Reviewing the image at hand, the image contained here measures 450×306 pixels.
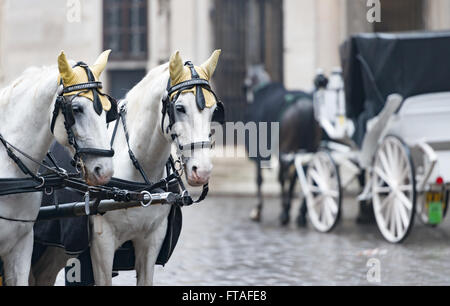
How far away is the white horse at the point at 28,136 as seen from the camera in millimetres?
4250

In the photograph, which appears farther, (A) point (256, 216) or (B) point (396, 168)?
(A) point (256, 216)

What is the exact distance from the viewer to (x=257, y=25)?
19.5 metres

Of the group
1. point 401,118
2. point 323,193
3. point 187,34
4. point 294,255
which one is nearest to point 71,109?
point 294,255

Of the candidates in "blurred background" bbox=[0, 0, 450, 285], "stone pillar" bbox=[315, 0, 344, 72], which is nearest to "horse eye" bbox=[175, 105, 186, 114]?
"blurred background" bbox=[0, 0, 450, 285]

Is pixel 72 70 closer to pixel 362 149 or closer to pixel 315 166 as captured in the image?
pixel 362 149

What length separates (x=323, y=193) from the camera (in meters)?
11.0

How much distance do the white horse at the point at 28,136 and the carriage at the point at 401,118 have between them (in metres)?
5.39

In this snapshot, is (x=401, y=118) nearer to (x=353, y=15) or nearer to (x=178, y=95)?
(x=178, y=95)

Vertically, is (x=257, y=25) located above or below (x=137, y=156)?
above

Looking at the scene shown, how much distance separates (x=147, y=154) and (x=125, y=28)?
14.4 metres

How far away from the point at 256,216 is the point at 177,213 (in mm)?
7256

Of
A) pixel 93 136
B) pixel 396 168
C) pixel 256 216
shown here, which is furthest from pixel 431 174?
pixel 93 136

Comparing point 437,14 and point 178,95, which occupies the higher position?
point 437,14

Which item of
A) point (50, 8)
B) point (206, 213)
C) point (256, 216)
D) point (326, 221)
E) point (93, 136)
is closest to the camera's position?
point (93, 136)
